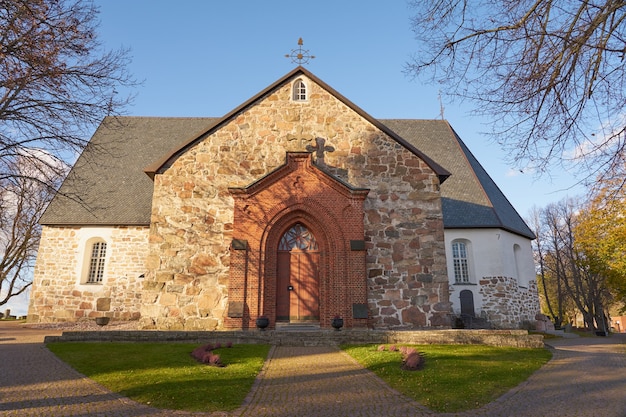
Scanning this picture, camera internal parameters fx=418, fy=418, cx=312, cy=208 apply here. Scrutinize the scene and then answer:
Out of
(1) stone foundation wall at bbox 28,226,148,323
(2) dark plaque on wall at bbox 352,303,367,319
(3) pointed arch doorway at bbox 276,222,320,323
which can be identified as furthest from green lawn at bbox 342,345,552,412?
(1) stone foundation wall at bbox 28,226,148,323

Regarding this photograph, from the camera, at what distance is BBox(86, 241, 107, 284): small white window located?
20.2 meters

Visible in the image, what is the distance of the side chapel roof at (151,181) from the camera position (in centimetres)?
2064

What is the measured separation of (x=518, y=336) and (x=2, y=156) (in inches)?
565

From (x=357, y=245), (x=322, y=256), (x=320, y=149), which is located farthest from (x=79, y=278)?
(x=357, y=245)

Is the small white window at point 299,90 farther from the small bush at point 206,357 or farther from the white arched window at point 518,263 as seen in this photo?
the white arched window at point 518,263

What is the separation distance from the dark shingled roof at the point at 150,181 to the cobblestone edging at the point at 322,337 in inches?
365

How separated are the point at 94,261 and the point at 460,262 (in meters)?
18.2

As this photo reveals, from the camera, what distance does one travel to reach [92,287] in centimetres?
1966

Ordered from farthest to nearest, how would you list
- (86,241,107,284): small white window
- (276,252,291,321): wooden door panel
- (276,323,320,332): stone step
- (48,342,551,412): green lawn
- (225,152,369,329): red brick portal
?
(86,241,107,284): small white window → (276,252,291,321): wooden door panel → (225,152,369,329): red brick portal → (276,323,320,332): stone step → (48,342,551,412): green lawn

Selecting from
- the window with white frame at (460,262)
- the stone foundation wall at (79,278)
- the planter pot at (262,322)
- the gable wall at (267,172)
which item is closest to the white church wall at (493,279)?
the window with white frame at (460,262)

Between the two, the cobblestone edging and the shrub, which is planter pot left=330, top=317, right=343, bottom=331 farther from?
the shrub

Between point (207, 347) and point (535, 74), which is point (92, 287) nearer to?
point (207, 347)

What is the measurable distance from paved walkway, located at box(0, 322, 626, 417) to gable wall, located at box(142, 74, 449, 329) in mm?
4474

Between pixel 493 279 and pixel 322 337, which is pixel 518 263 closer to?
pixel 493 279
